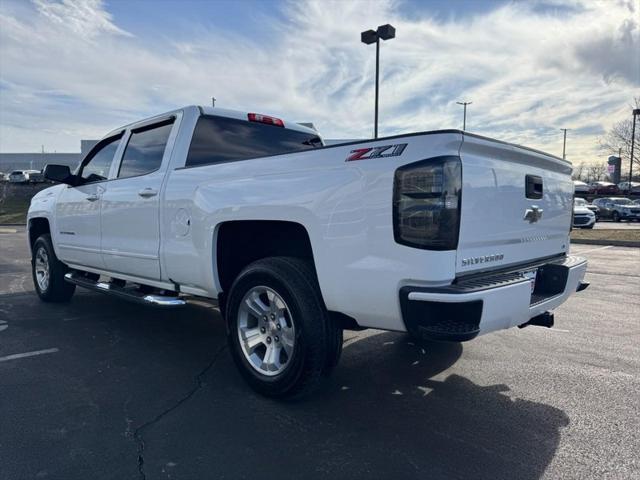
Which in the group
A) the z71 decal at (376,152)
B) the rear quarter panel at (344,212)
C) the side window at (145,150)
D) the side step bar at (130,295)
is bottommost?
the side step bar at (130,295)

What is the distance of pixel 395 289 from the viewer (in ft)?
8.82

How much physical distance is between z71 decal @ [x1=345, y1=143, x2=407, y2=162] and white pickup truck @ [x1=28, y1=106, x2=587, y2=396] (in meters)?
0.01

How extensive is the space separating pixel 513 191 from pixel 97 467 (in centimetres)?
285

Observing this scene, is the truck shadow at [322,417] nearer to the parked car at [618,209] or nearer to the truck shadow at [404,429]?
the truck shadow at [404,429]

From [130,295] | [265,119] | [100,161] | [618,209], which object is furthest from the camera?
[618,209]

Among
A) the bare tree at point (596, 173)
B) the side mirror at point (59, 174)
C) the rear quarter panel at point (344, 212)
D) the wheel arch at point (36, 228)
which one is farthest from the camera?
the bare tree at point (596, 173)

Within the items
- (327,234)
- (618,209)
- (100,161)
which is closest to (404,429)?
(327,234)

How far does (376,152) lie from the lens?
277 cm

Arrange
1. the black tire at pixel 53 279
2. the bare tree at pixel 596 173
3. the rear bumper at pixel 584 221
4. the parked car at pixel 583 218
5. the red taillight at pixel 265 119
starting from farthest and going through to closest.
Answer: the bare tree at pixel 596 173
the rear bumper at pixel 584 221
the parked car at pixel 583 218
the black tire at pixel 53 279
the red taillight at pixel 265 119

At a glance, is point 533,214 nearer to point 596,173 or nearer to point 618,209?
point 618,209

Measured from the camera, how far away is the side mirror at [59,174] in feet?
17.4

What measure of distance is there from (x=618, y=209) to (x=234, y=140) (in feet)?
112

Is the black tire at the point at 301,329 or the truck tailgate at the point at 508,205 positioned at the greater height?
the truck tailgate at the point at 508,205

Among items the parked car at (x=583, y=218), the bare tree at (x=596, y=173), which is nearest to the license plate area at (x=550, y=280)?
the parked car at (x=583, y=218)
